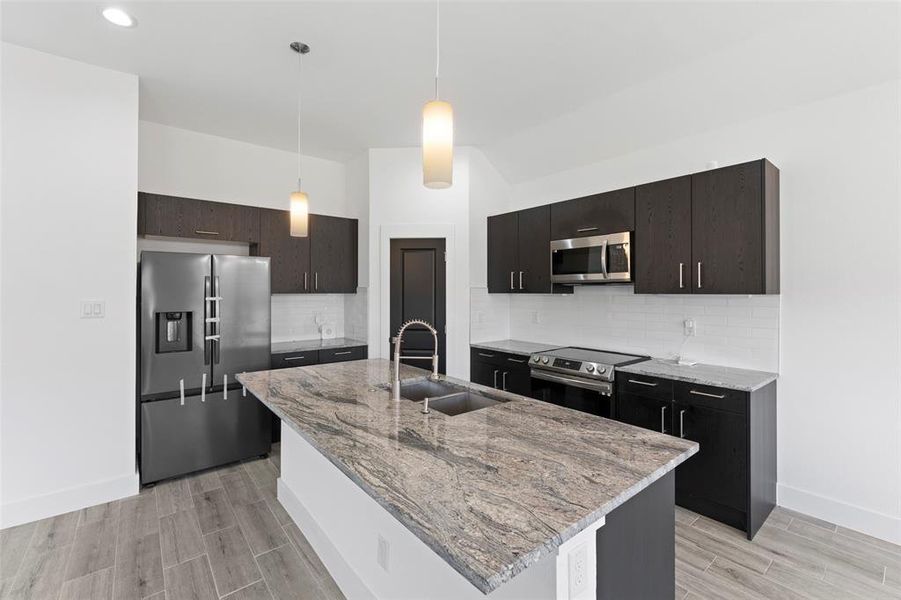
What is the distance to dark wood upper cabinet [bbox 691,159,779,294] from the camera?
270 centimetres

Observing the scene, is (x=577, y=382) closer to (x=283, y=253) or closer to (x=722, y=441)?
(x=722, y=441)

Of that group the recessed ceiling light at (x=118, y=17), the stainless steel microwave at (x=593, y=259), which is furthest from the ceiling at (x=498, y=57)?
the stainless steel microwave at (x=593, y=259)

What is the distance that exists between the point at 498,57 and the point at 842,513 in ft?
11.8

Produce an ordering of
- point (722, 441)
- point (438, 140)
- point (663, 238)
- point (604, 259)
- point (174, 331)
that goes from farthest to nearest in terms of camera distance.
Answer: point (604, 259) → point (174, 331) → point (663, 238) → point (722, 441) → point (438, 140)

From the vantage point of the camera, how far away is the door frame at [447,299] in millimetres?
4500

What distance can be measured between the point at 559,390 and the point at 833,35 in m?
2.80

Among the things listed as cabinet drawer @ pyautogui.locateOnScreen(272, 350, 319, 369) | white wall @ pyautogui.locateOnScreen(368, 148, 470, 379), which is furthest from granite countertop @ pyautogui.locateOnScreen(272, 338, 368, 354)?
white wall @ pyautogui.locateOnScreen(368, 148, 470, 379)

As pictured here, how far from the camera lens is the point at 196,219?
12.5 feet

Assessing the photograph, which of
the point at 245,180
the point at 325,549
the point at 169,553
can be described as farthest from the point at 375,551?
the point at 245,180

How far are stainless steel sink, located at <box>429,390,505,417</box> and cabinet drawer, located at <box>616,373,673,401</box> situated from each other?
1.44 metres

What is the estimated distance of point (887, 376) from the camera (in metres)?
2.52

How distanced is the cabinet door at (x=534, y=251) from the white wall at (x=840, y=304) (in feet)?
5.15

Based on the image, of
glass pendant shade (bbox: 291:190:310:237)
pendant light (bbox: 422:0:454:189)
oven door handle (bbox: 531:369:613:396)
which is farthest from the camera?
oven door handle (bbox: 531:369:613:396)

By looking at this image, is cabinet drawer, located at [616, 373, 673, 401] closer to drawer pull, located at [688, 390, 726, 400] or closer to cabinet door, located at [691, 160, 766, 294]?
drawer pull, located at [688, 390, 726, 400]
